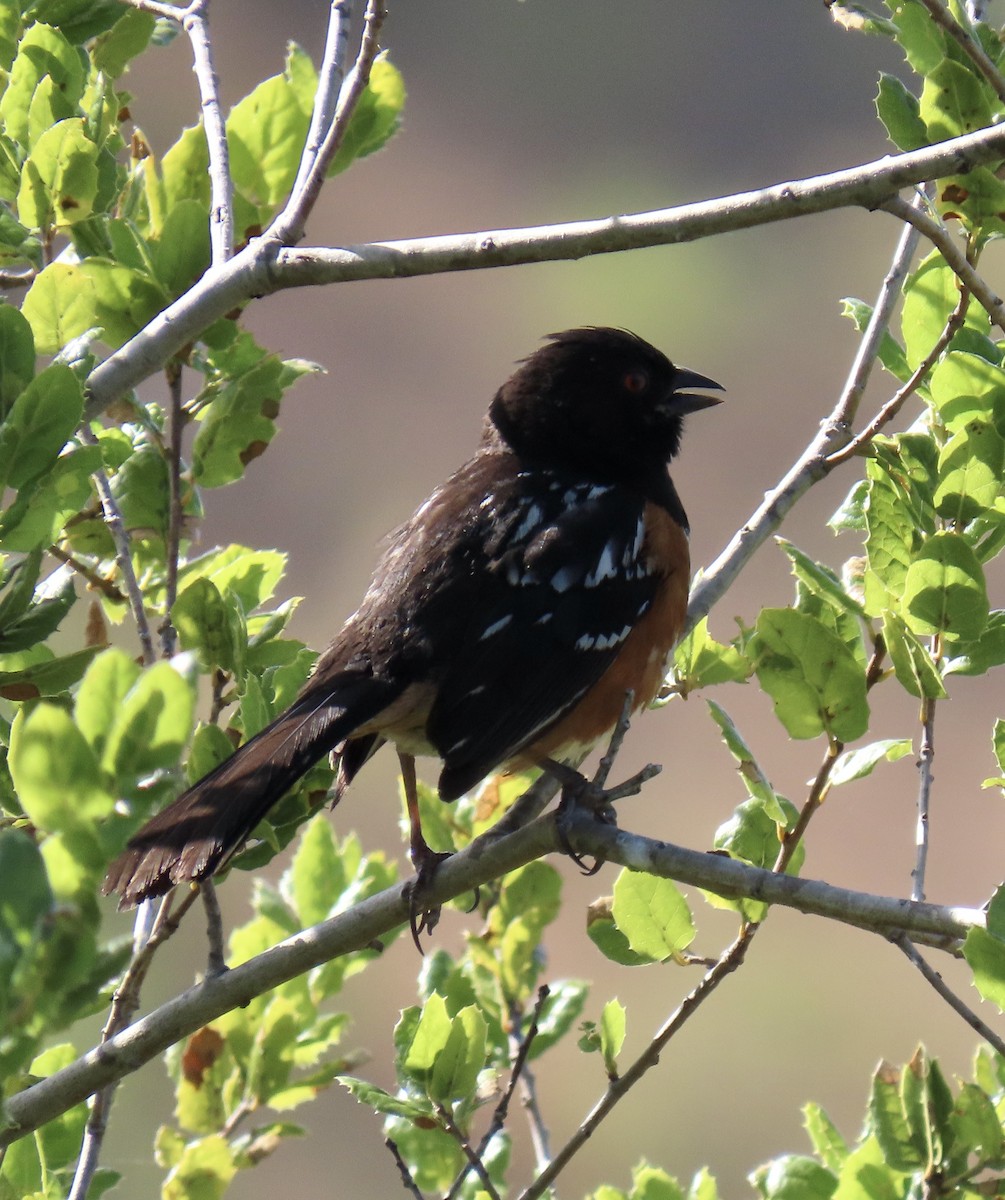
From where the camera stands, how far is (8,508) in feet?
5.08

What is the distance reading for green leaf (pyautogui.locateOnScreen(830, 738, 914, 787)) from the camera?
1915 millimetres

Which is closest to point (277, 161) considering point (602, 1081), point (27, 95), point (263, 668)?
point (27, 95)

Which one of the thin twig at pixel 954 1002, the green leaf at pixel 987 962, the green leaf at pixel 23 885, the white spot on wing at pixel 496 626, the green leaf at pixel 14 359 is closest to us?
the green leaf at pixel 23 885

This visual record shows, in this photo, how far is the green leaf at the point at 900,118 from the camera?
6.74 ft

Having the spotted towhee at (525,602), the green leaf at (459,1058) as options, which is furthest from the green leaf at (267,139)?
the green leaf at (459,1058)

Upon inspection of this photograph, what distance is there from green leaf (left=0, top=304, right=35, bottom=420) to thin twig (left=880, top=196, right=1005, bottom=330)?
98 centimetres

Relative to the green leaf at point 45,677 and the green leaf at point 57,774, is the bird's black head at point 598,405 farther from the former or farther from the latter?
the green leaf at point 57,774

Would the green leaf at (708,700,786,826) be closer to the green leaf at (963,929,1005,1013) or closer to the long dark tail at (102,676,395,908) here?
the green leaf at (963,929,1005,1013)

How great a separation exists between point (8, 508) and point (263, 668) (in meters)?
0.70

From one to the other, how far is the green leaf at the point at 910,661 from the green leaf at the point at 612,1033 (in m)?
0.58

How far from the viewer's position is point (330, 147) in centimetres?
189

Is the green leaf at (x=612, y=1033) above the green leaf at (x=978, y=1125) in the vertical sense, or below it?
above

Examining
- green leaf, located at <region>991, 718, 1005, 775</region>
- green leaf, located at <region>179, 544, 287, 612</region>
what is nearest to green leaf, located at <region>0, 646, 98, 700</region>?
green leaf, located at <region>179, 544, 287, 612</region>

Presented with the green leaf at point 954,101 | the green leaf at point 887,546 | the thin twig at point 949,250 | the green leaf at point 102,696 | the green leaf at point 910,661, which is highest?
the green leaf at point 954,101
